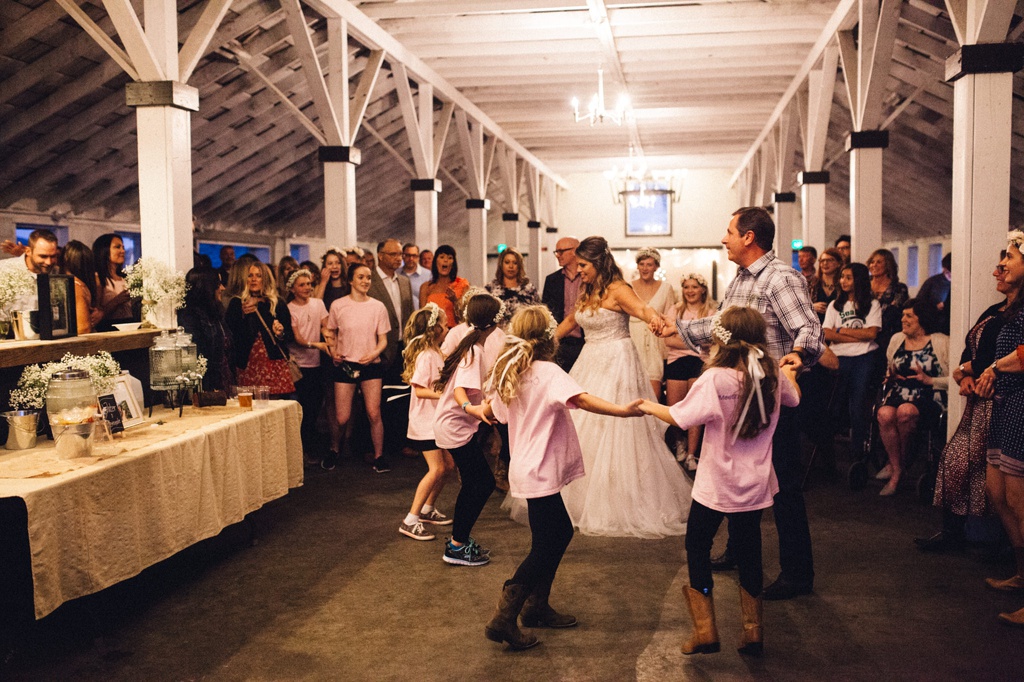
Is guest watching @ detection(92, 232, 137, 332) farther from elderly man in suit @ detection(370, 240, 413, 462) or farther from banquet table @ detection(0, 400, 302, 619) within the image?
elderly man in suit @ detection(370, 240, 413, 462)

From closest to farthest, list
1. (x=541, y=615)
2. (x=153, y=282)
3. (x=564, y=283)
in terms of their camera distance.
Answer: (x=541, y=615) < (x=153, y=282) < (x=564, y=283)

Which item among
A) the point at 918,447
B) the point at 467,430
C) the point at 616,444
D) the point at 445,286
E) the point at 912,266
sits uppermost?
the point at 912,266

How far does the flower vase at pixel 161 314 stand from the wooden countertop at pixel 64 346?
0.21 meters

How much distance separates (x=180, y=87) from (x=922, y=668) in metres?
4.85

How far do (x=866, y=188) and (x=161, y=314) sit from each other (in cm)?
579

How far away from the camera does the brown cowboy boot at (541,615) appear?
11.9 ft

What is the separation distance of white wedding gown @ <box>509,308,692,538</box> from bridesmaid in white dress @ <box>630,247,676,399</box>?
1.70 meters

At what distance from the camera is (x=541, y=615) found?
12.0ft

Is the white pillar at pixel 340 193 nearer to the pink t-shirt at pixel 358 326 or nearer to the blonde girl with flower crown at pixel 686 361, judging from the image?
the pink t-shirt at pixel 358 326

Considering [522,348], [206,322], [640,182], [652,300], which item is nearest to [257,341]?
[206,322]

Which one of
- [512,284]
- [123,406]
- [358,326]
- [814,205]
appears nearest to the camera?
[123,406]

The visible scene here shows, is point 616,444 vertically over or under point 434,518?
over

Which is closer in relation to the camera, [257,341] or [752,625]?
[752,625]

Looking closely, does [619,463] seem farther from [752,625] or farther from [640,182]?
[640,182]
